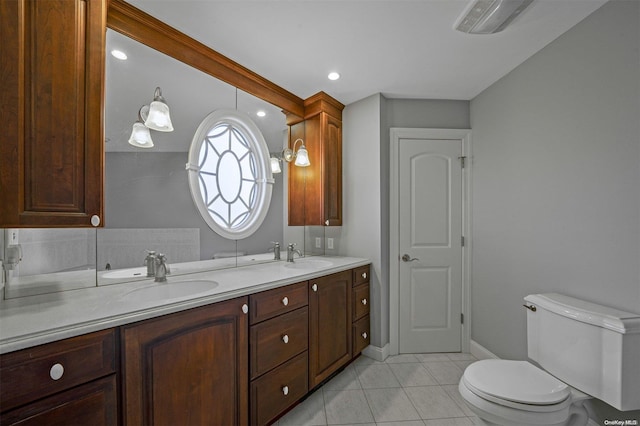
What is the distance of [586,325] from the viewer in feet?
4.13

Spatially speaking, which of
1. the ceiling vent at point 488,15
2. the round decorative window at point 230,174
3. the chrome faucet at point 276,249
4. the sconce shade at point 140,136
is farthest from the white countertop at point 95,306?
the ceiling vent at point 488,15

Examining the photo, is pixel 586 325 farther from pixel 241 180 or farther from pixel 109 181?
pixel 109 181

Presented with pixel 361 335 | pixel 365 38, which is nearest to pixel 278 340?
pixel 361 335

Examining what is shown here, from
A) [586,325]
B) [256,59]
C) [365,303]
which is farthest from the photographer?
[365,303]

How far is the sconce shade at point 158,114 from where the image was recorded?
1455mm

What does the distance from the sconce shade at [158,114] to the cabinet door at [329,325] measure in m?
1.35

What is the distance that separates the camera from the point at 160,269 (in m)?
1.46

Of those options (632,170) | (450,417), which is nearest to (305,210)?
(450,417)

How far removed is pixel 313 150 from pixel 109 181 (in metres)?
1.58

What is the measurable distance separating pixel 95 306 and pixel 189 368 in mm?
468

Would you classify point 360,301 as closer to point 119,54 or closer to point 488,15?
point 488,15

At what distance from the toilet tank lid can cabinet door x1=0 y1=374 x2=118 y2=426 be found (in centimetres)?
211

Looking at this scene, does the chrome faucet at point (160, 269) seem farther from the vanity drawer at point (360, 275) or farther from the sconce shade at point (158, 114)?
the vanity drawer at point (360, 275)

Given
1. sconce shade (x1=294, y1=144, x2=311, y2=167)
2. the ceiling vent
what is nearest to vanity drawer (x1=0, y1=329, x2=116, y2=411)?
sconce shade (x1=294, y1=144, x2=311, y2=167)
